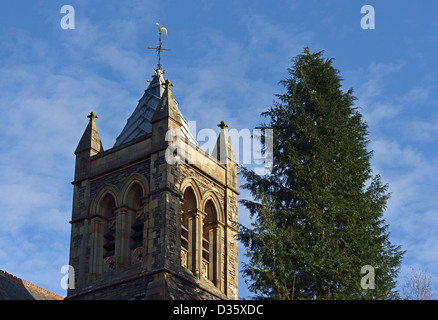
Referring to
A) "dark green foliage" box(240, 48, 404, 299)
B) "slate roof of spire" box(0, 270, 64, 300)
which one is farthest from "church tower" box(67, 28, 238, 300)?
"dark green foliage" box(240, 48, 404, 299)

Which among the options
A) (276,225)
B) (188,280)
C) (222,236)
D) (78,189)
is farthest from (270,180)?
(78,189)

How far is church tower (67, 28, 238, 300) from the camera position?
2914cm

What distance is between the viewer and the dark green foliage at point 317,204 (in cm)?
2077

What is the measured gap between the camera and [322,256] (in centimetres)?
2069

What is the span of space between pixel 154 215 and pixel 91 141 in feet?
17.3

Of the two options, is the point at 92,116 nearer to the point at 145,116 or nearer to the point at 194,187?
the point at 145,116

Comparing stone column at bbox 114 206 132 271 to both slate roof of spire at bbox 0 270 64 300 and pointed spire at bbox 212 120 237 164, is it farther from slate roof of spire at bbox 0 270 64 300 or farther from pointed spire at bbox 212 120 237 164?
pointed spire at bbox 212 120 237 164

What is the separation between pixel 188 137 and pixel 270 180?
31.2 feet

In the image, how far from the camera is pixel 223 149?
34.5 metres

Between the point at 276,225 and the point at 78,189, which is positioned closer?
the point at 276,225

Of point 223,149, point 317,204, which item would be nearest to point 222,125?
point 223,149

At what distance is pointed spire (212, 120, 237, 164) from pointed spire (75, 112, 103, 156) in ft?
14.4
